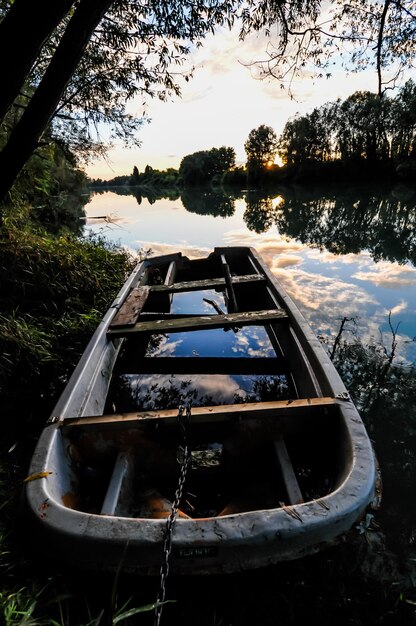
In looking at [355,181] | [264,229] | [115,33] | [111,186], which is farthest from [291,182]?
[111,186]

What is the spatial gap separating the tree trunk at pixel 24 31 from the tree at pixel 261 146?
5388 cm

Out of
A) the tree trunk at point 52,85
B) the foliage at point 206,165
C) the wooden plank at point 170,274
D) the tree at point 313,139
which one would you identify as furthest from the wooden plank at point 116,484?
the foliage at point 206,165

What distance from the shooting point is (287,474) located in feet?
5.61

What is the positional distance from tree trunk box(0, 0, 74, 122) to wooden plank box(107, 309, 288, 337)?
2101 mm

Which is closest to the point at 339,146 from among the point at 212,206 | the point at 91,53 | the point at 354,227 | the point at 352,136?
the point at 352,136

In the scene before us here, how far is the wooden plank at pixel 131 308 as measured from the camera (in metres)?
3.30

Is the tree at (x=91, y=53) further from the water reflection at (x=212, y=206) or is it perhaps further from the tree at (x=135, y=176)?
the tree at (x=135, y=176)

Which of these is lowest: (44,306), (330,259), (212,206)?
(44,306)

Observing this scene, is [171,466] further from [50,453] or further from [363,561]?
[363,561]

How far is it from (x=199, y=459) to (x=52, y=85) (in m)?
3.27

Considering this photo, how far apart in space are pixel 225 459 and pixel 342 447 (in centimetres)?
70

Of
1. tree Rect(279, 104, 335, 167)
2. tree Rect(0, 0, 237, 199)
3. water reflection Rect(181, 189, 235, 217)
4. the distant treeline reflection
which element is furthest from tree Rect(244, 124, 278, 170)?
tree Rect(0, 0, 237, 199)

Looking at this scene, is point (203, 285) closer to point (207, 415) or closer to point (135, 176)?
point (207, 415)

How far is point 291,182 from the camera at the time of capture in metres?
43.9
